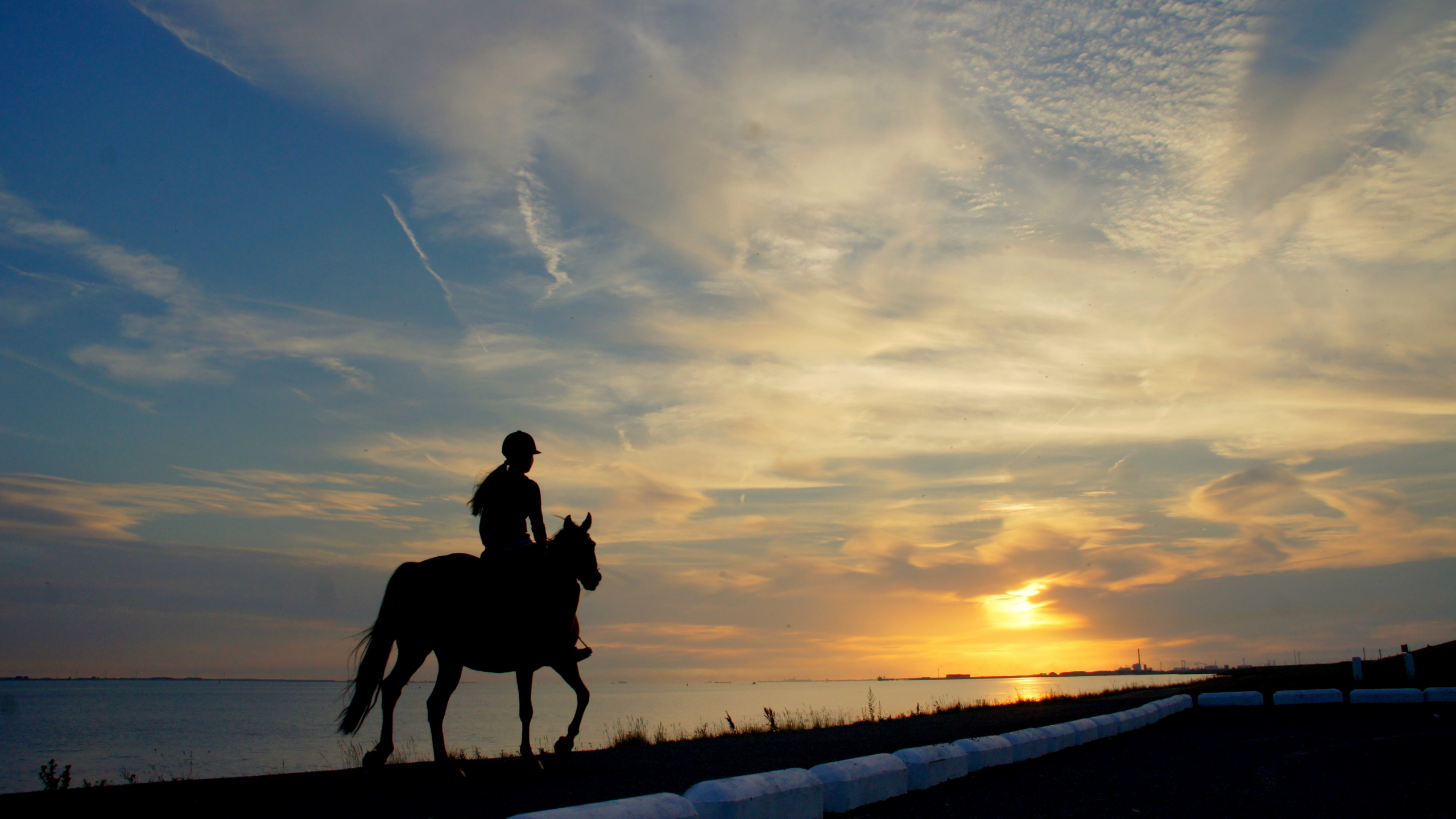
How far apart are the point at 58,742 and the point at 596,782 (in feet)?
216

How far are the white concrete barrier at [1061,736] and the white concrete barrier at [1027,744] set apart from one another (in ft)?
0.73

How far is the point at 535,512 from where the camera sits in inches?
325

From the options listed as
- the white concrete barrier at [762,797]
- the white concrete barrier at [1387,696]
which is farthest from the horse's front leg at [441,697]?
the white concrete barrier at [1387,696]

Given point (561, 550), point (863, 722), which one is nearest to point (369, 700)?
point (561, 550)

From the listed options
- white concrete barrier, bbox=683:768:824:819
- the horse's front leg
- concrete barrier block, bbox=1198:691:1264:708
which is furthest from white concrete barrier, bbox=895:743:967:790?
concrete barrier block, bbox=1198:691:1264:708

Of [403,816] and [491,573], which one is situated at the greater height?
[491,573]

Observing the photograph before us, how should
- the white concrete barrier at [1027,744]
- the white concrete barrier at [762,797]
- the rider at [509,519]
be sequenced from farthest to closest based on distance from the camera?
1. the white concrete barrier at [1027,744]
2. the rider at [509,519]
3. the white concrete barrier at [762,797]

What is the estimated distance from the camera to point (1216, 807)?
6.86m

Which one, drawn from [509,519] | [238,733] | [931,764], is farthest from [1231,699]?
[238,733]

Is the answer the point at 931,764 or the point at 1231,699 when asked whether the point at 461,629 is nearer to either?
the point at 931,764

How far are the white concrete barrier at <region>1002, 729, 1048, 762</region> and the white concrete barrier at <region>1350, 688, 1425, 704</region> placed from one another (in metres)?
11.4

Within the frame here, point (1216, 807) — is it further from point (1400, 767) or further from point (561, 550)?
point (561, 550)

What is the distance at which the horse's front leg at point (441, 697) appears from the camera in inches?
303

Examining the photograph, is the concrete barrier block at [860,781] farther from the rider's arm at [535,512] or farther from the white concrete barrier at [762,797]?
the rider's arm at [535,512]
